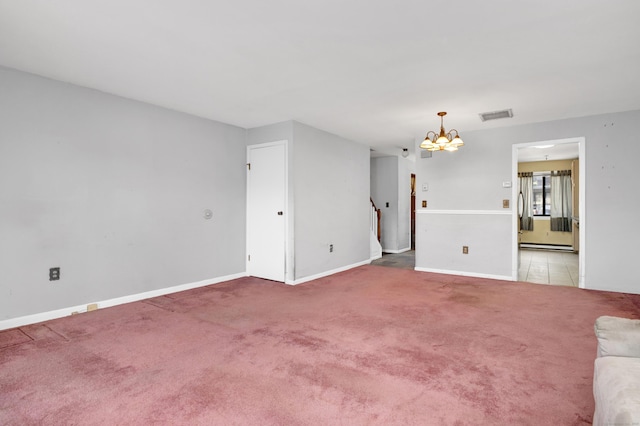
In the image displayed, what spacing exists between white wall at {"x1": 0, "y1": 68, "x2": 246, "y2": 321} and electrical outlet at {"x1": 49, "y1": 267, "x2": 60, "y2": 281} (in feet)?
0.14

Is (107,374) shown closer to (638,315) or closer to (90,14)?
(90,14)

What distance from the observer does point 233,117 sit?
16.2ft

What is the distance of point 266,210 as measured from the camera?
540 centimetres

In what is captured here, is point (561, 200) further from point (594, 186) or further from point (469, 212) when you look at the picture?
point (469, 212)

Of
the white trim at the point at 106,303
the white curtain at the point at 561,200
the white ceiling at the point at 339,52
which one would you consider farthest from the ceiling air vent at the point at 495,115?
the white curtain at the point at 561,200

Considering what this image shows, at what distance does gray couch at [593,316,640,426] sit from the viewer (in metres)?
1.15

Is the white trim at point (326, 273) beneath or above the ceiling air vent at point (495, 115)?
beneath

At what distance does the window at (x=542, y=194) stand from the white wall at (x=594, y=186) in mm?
5947

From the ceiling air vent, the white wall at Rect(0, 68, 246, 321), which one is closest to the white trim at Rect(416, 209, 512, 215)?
the ceiling air vent

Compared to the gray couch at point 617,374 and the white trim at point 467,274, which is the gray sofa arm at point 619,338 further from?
the white trim at point 467,274

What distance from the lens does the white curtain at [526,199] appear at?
10055 mm

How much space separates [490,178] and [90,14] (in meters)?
5.54

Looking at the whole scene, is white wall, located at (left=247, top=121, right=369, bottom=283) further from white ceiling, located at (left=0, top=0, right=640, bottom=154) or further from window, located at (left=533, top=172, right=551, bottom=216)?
window, located at (left=533, top=172, right=551, bottom=216)

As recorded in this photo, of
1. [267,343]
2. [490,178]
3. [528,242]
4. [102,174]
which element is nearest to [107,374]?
[267,343]
